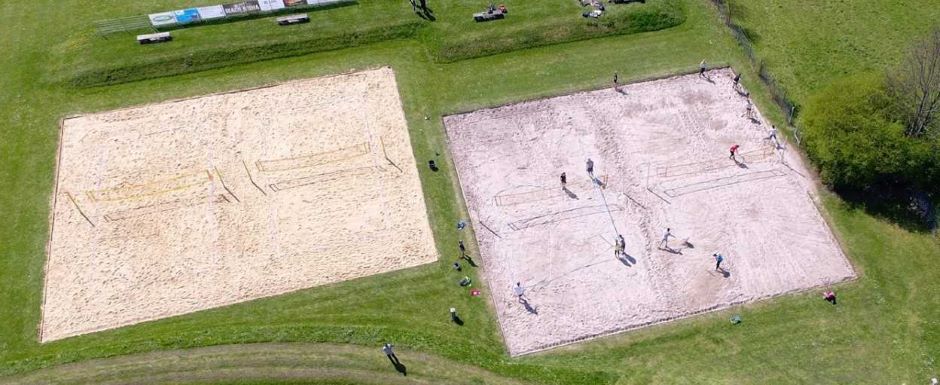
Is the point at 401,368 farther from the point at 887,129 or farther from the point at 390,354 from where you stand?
the point at 887,129

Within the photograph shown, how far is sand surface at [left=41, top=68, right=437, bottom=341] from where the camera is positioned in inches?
1887

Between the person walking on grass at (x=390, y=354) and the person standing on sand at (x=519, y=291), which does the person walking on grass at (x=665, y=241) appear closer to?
the person standing on sand at (x=519, y=291)

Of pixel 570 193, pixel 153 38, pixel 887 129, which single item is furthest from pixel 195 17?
pixel 887 129

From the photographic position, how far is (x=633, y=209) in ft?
168

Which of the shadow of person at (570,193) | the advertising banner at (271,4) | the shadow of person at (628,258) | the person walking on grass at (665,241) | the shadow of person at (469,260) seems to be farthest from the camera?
the advertising banner at (271,4)

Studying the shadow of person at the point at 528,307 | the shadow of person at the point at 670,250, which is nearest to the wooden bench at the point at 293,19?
the shadow of person at the point at 528,307

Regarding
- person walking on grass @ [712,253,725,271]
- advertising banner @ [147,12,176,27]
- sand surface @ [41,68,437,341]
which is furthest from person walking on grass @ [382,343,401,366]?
advertising banner @ [147,12,176,27]

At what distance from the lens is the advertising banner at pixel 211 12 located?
6538 centimetres

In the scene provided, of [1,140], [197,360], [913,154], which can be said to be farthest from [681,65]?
[1,140]

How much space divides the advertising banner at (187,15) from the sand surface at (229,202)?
10.5 meters

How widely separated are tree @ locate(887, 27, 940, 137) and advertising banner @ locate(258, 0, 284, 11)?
54417mm

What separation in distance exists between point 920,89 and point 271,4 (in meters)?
57.0

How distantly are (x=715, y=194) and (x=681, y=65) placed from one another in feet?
51.1

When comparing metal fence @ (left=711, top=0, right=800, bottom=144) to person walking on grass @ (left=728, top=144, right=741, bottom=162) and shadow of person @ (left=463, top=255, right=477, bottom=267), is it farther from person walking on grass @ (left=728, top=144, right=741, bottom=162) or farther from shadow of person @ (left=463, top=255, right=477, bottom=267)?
shadow of person @ (left=463, top=255, right=477, bottom=267)
